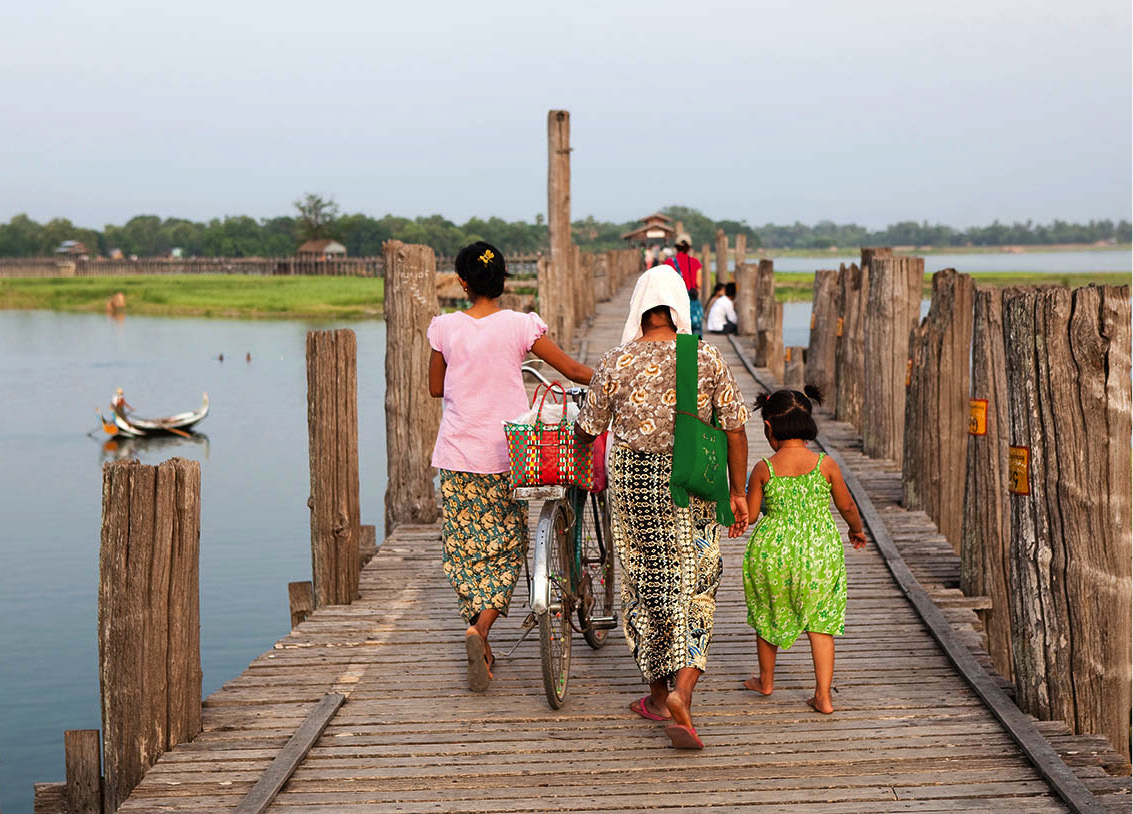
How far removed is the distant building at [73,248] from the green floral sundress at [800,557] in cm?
14578

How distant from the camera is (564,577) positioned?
506 cm

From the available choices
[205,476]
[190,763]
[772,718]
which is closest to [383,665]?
[190,763]

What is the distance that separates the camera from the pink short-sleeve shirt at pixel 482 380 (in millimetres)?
5180

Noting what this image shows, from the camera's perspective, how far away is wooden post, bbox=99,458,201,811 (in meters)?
4.60

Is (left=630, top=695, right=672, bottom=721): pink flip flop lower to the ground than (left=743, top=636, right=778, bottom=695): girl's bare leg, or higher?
lower

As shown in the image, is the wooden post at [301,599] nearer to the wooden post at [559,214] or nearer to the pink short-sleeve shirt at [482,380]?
the pink short-sleeve shirt at [482,380]

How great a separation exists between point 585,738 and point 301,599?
2756 millimetres

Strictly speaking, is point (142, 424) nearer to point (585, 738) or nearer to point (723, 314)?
point (723, 314)

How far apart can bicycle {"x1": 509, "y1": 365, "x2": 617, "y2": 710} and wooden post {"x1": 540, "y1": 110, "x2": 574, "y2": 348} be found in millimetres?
11311

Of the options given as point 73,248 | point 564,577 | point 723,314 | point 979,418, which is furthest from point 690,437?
point 73,248

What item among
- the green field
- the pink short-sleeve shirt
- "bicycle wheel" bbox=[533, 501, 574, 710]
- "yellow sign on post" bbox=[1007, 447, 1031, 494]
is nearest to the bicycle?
"bicycle wheel" bbox=[533, 501, 574, 710]

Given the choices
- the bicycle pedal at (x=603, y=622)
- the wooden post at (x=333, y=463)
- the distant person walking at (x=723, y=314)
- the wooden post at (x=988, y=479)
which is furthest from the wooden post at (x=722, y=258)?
the bicycle pedal at (x=603, y=622)

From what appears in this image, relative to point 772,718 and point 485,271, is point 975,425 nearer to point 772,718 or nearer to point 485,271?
point 772,718

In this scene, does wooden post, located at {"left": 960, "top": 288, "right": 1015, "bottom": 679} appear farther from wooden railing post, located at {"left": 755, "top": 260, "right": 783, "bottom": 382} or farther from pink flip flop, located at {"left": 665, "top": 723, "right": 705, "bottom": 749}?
wooden railing post, located at {"left": 755, "top": 260, "right": 783, "bottom": 382}
